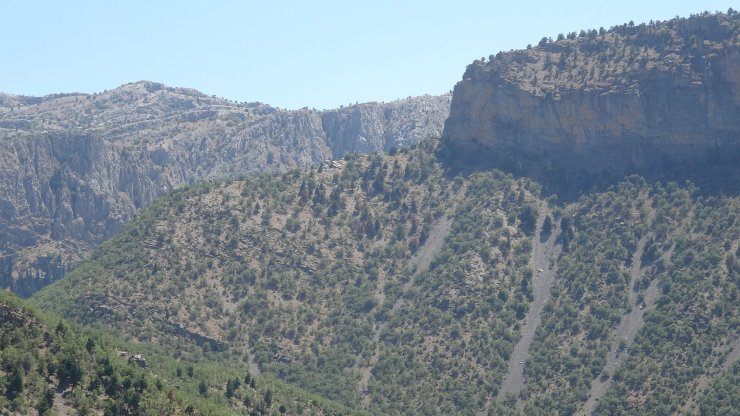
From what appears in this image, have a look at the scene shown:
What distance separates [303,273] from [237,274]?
1018 cm

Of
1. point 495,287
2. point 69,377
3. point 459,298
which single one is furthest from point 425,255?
point 69,377

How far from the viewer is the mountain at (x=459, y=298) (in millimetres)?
158125

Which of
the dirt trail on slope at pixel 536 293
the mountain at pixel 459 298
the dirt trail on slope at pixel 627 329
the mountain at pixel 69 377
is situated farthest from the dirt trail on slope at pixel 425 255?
the mountain at pixel 69 377

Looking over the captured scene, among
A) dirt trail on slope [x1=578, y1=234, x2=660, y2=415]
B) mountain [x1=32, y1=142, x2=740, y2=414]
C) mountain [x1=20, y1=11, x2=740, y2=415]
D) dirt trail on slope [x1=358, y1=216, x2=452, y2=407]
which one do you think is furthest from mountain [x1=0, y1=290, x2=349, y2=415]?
dirt trail on slope [x1=358, y1=216, x2=452, y2=407]

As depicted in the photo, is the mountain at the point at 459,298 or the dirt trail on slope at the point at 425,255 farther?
the dirt trail on slope at the point at 425,255

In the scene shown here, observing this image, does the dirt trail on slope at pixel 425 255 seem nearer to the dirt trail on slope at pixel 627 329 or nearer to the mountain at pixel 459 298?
the mountain at pixel 459 298

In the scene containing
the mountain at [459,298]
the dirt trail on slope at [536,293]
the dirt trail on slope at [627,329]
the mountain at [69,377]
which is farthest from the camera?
the dirt trail on slope at [536,293]

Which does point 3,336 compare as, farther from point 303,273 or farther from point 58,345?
point 303,273

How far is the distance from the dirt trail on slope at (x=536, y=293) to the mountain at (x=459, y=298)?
11.2 inches

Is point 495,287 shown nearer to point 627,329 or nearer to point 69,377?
point 627,329

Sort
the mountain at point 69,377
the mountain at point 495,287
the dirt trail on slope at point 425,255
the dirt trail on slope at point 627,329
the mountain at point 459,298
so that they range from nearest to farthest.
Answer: the mountain at point 69,377 < the dirt trail on slope at point 627,329 < the mountain at point 459,298 < the mountain at point 495,287 < the dirt trail on slope at point 425,255

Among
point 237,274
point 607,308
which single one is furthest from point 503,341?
point 237,274

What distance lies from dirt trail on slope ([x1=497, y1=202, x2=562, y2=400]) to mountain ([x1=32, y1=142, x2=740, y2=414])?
11.2 inches

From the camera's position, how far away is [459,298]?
179 meters
